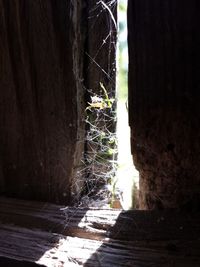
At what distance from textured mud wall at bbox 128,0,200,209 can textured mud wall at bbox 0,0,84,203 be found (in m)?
0.18

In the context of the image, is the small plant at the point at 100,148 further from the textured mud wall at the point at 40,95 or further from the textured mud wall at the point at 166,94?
the textured mud wall at the point at 166,94

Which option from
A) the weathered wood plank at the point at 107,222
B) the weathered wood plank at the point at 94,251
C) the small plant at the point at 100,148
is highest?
the small plant at the point at 100,148

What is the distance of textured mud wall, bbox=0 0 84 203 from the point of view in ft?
3.81

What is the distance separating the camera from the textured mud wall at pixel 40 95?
1.16m

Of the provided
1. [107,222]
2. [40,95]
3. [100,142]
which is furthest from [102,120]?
[107,222]

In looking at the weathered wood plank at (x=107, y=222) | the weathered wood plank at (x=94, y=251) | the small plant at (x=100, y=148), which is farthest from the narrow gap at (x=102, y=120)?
the weathered wood plank at (x=94, y=251)

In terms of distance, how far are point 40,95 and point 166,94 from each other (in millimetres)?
362

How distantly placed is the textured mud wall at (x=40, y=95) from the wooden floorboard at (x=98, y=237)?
11cm

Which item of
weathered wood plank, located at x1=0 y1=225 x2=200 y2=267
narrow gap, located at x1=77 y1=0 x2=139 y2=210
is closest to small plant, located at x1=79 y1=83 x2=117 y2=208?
narrow gap, located at x1=77 y1=0 x2=139 y2=210

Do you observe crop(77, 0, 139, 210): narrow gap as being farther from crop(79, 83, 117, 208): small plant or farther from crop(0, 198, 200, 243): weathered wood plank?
crop(0, 198, 200, 243): weathered wood plank

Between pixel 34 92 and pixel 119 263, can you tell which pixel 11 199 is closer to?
pixel 34 92

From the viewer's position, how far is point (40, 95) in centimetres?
122

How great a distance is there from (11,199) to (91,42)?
1.69 ft

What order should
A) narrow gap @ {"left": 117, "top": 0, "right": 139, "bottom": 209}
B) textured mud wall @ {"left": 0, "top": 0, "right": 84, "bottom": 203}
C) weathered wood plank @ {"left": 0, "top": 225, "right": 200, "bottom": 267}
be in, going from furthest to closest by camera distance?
narrow gap @ {"left": 117, "top": 0, "right": 139, "bottom": 209}, textured mud wall @ {"left": 0, "top": 0, "right": 84, "bottom": 203}, weathered wood plank @ {"left": 0, "top": 225, "right": 200, "bottom": 267}
